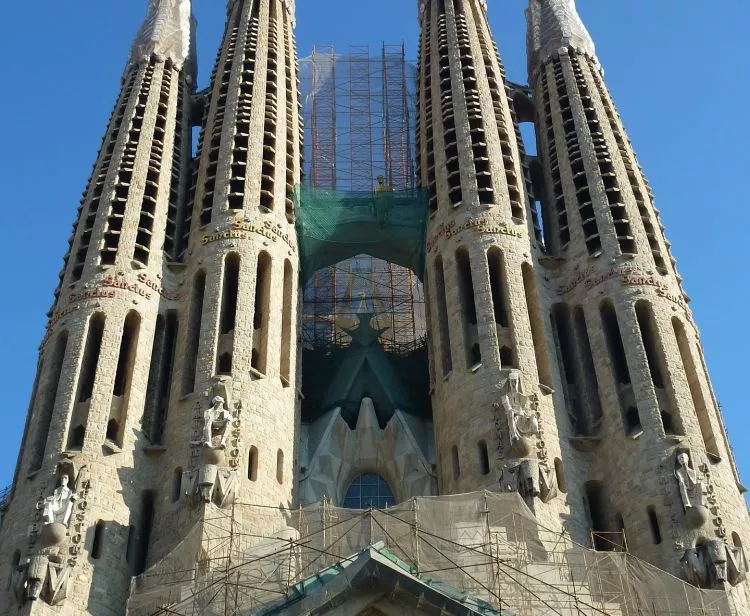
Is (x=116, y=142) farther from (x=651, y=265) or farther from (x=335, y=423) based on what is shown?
(x=651, y=265)

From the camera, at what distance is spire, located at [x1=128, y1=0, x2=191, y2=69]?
4328 cm

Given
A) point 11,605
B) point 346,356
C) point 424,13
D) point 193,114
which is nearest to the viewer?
point 11,605

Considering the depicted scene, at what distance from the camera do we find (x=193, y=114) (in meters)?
43.6

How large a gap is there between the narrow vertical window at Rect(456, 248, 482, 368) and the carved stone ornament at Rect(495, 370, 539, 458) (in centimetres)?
177

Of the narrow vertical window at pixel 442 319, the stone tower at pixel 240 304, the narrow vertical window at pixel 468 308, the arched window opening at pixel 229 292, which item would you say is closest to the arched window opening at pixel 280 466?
the stone tower at pixel 240 304

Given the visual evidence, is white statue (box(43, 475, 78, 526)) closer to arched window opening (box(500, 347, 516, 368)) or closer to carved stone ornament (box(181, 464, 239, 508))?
carved stone ornament (box(181, 464, 239, 508))

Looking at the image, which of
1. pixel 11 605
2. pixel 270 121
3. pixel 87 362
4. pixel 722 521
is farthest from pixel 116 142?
pixel 722 521

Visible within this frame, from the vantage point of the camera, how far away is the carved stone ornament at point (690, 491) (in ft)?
89.7

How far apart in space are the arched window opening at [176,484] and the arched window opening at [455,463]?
678cm

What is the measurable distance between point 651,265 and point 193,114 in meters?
18.1

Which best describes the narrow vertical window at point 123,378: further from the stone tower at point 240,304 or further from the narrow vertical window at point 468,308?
the narrow vertical window at point 468,308

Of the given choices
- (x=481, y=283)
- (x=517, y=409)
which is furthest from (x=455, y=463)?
(x=481, y=283)

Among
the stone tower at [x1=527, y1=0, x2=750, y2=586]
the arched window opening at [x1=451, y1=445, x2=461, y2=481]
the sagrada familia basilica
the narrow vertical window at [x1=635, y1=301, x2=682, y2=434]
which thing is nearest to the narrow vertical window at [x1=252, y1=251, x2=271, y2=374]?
the sagrada familia basilica

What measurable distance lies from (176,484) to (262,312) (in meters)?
6.38
